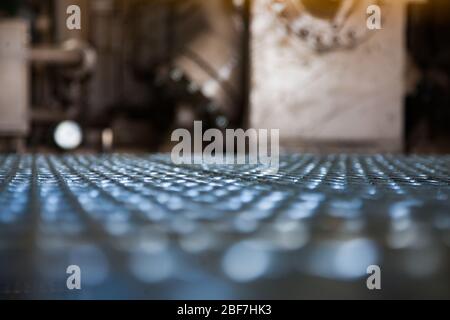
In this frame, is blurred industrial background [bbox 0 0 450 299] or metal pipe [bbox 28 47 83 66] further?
metal pipe [bbox 28 47 83 66]

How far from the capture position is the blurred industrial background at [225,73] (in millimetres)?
3523

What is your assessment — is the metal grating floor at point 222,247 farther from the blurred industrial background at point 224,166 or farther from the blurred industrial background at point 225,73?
the blurred industrial background at point 225,73

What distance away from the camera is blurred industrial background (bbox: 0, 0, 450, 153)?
3.52 metres

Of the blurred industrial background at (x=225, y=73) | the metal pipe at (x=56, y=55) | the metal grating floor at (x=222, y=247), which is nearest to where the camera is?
the metal grating floor at (x=222, y=247)

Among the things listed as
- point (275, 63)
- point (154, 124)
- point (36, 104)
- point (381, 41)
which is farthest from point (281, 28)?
point (36, 104)

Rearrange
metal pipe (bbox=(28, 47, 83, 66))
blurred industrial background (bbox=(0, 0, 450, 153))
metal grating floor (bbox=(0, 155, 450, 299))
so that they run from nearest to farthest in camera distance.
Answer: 1. metal grating floor (bbox=(0, 155, 450, 299))
2. blurred industrial background (bbox=(0, 0, 450, 153))
3. metal pipe (bbox=(28, 47, 83, 66))

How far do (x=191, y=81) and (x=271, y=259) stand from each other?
3.73m

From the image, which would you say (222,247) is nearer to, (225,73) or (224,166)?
(224,166)

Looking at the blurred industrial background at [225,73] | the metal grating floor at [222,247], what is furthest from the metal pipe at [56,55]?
the metal grating floor at [222,247]

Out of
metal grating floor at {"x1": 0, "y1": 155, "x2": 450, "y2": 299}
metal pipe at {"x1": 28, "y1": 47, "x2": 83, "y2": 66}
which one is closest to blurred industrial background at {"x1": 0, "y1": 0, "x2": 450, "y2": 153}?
metal pipe at {"x1": 28, "y1": 47, "x2": 83, "y2": 66}

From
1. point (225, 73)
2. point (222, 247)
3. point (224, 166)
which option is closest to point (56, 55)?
point (225, 73)

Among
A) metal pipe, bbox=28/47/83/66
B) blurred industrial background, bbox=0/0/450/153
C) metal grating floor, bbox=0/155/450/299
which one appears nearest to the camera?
metal grating floor, bbox=0/155/450/299

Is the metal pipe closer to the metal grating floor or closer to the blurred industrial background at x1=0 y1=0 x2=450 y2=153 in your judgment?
the blurred industrial background at x1=0 y1=0 x2=450 y2=153

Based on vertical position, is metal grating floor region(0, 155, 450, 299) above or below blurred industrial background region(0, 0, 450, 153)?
below
